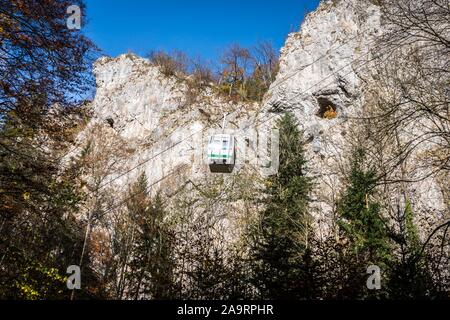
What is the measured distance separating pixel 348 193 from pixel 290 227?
3470 millimetres

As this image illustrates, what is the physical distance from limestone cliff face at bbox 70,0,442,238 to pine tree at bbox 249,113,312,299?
3.09 meters

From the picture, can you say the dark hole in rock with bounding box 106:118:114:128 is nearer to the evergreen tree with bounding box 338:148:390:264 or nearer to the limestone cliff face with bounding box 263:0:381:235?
the limestone cliff face with bounding box 263:0:381:235

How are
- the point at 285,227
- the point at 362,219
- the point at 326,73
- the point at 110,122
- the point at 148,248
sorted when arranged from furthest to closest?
the point at 110,122, the point at 326,73, the point at 148,248, the point at 285,227, the point at 362,219

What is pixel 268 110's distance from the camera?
1227 inches

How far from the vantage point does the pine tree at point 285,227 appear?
352 inches

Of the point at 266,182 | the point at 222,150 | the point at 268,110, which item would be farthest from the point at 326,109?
the point at 222,150

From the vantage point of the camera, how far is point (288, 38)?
114 feet

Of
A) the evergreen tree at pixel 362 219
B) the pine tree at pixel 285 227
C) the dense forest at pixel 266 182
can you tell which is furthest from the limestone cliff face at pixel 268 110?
the dense forest at pixel 266 182

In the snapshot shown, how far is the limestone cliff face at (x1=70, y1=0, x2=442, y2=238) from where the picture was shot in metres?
27.1

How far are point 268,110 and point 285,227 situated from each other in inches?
645

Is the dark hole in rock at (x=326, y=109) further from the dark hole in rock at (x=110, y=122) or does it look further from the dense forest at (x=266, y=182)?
the dark hole in rock at (x=110, y=122)

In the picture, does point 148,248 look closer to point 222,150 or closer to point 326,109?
point 222,150

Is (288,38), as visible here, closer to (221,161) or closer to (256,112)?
(256,112)

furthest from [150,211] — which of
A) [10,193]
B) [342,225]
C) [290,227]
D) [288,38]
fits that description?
[288,38]
